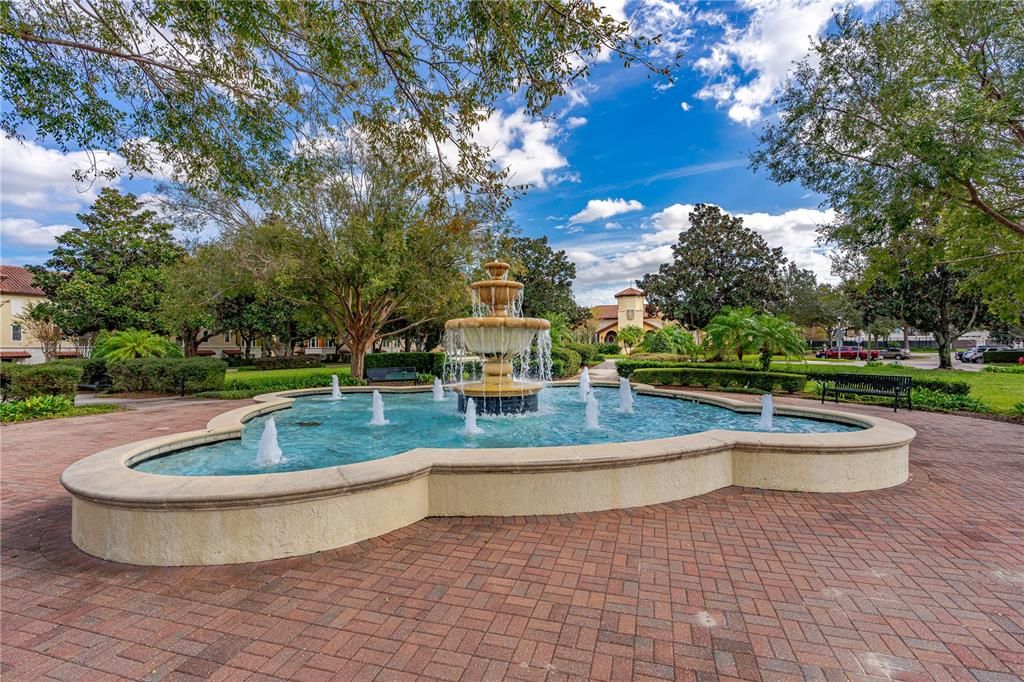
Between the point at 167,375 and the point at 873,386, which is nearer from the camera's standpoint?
the point at 873,386

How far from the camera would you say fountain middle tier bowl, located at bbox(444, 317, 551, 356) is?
9688 millimetres

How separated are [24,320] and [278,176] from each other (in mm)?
Answer: 36231

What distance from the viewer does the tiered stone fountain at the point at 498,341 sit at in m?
9.80

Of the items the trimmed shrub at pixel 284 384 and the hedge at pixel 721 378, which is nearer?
the hedge at pixel 721 378

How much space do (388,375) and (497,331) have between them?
36.7ft

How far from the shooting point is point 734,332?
21.9m

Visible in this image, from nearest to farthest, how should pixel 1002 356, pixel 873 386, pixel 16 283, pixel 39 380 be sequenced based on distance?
pixel 873 386 → pixel 39 380 → pixel 1002 356 → pixel 16 283

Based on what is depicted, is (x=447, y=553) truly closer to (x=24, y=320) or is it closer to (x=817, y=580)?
(x=817, y=580)

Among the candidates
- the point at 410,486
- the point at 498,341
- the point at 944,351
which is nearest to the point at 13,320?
the point at 498,341

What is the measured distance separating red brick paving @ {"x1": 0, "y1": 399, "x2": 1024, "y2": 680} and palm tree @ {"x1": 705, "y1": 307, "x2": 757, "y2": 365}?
17026 millimetres

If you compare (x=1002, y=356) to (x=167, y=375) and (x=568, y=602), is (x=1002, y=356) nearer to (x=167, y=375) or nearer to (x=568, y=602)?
(x=568, y=602)

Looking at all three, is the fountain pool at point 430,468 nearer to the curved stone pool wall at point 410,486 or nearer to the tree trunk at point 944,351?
the curved stone pool wall at point 410,486

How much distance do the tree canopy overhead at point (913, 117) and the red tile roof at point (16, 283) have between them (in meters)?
58.0

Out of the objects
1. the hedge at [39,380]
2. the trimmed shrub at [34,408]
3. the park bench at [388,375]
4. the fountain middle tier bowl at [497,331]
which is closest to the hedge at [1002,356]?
the park bench at [388,375]
